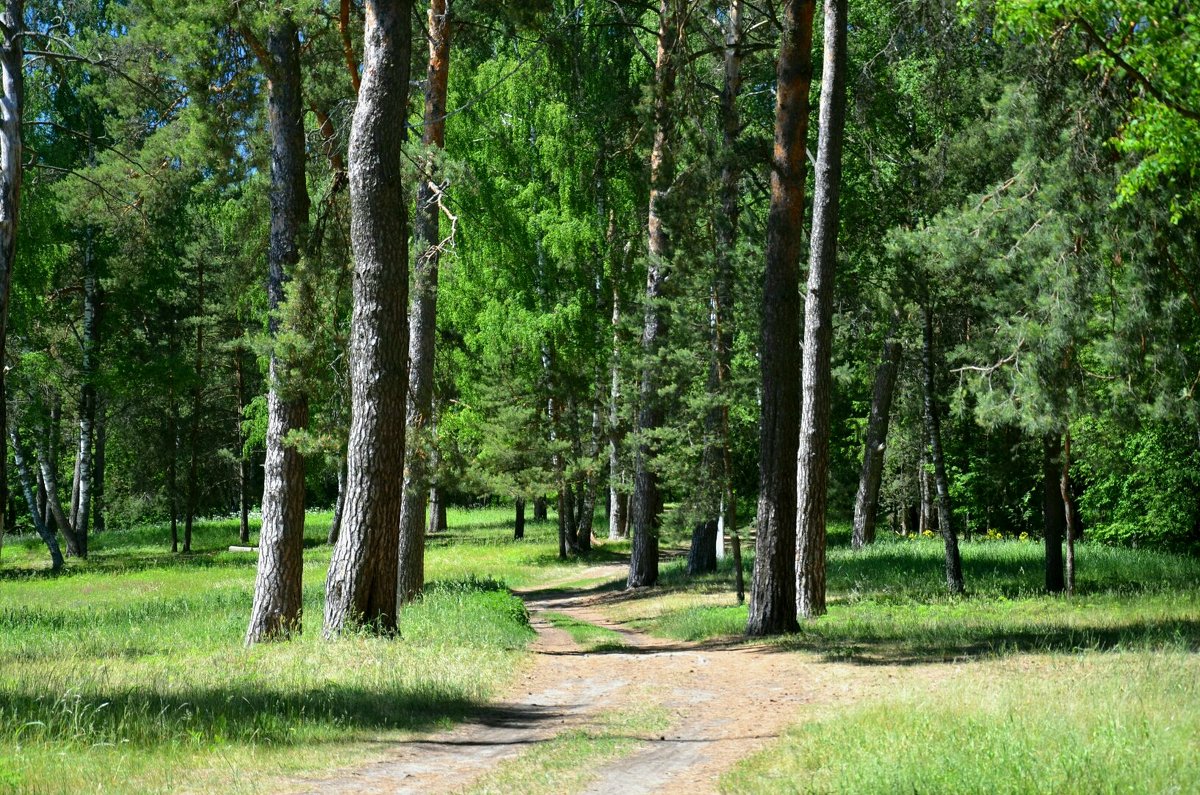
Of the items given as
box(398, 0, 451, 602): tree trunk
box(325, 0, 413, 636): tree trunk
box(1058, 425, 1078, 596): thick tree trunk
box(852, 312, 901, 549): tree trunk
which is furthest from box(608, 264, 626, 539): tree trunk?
box(325, 0, 413, 636): tree trunk

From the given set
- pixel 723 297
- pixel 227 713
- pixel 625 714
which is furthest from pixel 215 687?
pixel 723 297

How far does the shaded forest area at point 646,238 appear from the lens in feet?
40.3

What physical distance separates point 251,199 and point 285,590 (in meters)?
6.53

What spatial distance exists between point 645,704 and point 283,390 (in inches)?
234

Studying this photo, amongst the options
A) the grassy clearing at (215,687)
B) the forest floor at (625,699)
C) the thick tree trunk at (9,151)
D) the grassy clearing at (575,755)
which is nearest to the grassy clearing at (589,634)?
the forest floor at (625,699)

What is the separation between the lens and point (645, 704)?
9.35m

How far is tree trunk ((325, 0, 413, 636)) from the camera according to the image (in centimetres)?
1162

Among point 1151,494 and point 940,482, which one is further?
point 1151,494

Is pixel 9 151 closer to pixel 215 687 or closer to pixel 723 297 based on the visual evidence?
pixel 215 687

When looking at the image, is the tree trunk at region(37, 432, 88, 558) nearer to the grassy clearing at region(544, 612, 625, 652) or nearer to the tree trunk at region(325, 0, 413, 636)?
the grassy clearing at region(544, 612, 625, 652)

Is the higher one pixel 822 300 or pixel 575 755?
pixel 822 300

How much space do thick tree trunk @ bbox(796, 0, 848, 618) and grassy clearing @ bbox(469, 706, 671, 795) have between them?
5.95 metres

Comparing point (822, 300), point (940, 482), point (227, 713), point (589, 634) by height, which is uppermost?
point (822, 300)

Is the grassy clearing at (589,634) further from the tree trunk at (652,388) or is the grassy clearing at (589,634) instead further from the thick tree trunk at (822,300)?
the tree trunk at (652,388)
